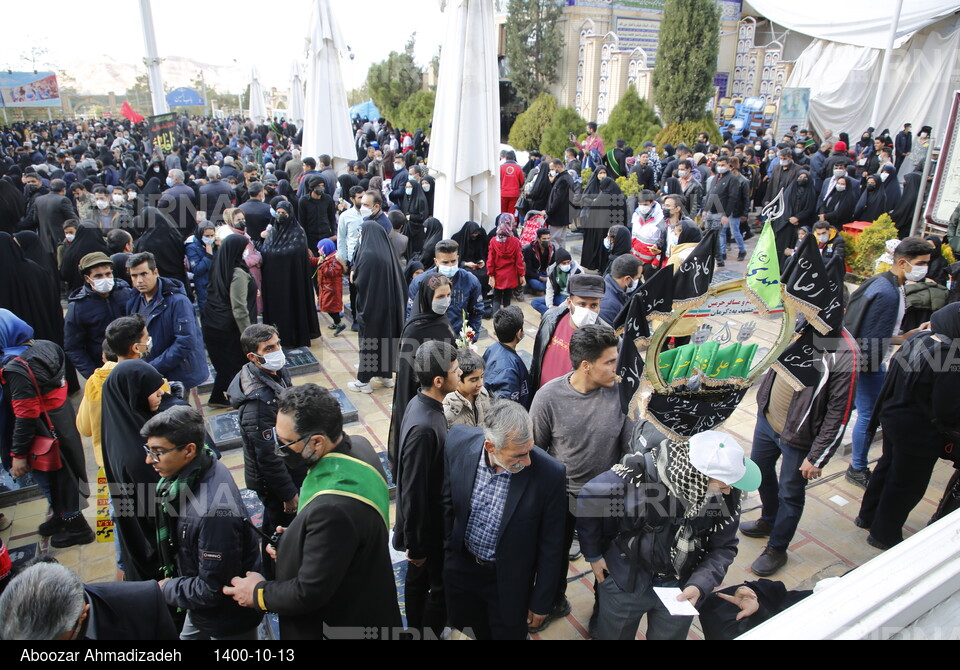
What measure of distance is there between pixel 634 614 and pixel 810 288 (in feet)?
6.06

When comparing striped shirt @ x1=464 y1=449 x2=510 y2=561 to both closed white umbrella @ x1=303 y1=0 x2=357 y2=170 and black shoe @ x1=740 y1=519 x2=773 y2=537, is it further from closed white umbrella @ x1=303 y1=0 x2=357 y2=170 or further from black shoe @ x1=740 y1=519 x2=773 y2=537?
closed white umbrella @ x1=303 y1=0 x2=357 y2=170

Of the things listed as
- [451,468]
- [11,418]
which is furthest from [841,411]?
[11,418]

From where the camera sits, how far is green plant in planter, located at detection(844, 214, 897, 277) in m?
8.46

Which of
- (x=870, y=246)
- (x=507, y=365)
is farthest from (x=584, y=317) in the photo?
(x=870, y=246)

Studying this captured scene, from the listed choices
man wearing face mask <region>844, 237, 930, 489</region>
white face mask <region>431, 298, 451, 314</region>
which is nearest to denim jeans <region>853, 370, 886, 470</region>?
man wearing face mask <region>844, 237, 930, 489</region>

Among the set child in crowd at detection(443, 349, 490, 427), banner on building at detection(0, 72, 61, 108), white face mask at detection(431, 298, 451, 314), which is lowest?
child in crowd at detection(443, 349, 490, 427)

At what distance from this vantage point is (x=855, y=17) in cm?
2200

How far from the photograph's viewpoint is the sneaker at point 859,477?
15.2ft

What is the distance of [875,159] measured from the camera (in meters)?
12.9

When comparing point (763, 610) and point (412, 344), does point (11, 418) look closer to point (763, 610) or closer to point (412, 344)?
point (412, 344)

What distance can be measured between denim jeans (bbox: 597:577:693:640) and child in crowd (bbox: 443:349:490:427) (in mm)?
1035

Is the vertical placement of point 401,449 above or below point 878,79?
below

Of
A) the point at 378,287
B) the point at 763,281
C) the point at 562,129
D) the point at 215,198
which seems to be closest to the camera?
the point at 763,281

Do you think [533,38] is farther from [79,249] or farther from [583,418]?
[583,418]
